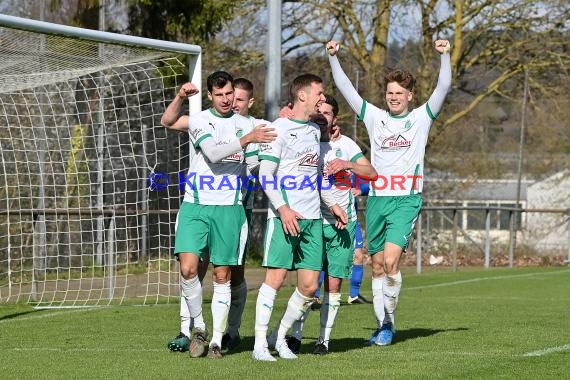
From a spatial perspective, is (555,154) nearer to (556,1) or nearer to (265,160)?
(556,1)

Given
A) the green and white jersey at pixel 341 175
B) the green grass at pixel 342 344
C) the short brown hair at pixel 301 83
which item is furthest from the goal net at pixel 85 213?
the short brown hair at pixel 301 83

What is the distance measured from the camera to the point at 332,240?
888 cm

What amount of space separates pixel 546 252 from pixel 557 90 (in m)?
3.70

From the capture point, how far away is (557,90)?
26.5 m

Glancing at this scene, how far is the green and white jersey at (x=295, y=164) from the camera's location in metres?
8.09

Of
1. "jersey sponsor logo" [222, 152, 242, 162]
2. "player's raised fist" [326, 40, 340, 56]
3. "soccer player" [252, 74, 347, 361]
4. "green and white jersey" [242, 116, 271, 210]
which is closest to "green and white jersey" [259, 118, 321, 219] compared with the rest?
"soccer player" [252, 74, 347, 361]

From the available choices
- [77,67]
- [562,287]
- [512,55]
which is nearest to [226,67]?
[512,55]

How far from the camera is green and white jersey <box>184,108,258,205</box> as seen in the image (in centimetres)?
848

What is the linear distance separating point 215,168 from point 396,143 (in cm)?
159

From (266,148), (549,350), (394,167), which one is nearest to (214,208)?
(266,148)

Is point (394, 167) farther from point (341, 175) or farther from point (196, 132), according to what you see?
point (196, 132)

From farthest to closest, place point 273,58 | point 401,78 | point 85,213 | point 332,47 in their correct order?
point 85,213
point 273,58
point 401,78
point 332,47

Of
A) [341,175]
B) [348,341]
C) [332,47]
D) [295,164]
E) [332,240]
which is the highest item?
[332,47]

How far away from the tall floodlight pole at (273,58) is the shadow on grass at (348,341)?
3936 mm
